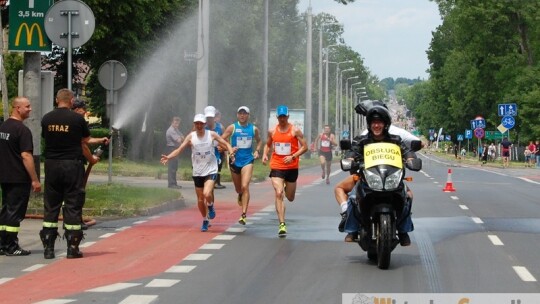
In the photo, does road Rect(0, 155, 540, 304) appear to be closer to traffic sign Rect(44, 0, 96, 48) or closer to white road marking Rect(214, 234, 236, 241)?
white road marking Rect(214, 234, 236, 241)

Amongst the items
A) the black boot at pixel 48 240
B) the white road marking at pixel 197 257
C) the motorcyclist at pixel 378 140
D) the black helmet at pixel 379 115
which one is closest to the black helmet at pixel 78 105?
the black boot at pixel 48 240

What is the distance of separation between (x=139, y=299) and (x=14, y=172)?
4270 mm

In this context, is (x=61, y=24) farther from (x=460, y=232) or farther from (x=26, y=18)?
(x=460, y=232)

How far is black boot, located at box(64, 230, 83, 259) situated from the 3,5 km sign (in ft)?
21.3

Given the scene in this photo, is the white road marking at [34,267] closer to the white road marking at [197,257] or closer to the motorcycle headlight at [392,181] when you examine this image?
the white road marking at [197,257]

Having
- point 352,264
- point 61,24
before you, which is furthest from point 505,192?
point 352,264

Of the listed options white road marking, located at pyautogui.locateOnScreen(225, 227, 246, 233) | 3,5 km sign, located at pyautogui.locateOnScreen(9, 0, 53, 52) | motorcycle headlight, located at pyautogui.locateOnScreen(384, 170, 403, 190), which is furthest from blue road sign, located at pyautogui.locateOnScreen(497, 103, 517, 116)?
motorcycle headlight, located at pyautogui.locateOnScreen(384, 170, 403, 190)

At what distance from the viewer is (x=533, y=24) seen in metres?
81.9

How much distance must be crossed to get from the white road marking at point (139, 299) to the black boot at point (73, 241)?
3.39m

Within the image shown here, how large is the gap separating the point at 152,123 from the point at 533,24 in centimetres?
3607

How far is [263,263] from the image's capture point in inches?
498

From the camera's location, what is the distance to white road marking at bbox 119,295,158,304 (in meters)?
9.70

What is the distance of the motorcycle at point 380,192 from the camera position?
38.8ft

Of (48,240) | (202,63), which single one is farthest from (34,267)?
(202,63)
